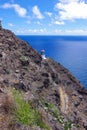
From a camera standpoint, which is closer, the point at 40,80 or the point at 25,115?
the point at 25,115

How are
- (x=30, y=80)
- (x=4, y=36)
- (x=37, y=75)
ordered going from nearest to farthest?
1. (x=30, y=80)
2. (x=37, y=75)
3. (x=4, y=36)

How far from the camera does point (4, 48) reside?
33.1m

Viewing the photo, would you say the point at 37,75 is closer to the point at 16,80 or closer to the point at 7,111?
→ the point at 16,80

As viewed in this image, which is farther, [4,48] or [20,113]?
[4,48]

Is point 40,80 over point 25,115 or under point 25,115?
under

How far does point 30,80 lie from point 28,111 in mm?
15932

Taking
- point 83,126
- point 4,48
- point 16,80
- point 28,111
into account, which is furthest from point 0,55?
point 28,111

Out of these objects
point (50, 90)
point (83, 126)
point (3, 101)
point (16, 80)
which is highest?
point (3, 101)

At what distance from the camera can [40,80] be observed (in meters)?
31.4

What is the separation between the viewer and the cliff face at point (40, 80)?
27.0 metres

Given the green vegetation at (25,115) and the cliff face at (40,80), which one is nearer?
the green vegetation at (25,115)

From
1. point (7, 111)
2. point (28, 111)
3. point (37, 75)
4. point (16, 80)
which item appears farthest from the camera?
point (37, 75)

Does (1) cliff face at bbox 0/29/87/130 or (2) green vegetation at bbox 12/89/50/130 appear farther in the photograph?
(1) cliff face at bbox 0/29/87/130

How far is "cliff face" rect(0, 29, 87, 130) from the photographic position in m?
27.0
